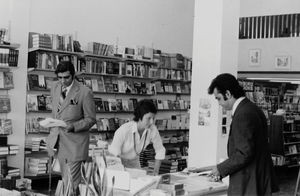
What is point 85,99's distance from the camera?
189 inches

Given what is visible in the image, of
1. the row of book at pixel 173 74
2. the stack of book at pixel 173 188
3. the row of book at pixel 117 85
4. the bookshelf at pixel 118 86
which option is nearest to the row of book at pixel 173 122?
the bookshelf at pixel 118 86

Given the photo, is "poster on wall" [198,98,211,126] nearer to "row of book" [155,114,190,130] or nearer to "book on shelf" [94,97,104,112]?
"book on shelf" [94,97,104,112]

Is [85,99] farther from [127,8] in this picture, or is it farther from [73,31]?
[127,8]

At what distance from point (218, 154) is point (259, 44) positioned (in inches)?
251

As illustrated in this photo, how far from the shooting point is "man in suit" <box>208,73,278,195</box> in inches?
132

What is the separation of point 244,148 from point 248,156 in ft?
0.21

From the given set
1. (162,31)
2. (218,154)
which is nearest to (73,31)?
(162,31)

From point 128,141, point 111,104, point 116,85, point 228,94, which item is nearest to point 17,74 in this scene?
point 111,104

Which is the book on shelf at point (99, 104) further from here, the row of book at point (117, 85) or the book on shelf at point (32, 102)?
the book on shelf at point (32, 102)

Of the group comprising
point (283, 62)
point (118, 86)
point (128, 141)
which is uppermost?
point (283, 62)

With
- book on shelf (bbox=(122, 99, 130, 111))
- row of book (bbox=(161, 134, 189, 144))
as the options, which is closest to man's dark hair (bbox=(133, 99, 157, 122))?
book on shelf (bbox=(122, 99, 130, 111))

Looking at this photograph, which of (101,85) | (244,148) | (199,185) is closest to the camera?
(244,148)

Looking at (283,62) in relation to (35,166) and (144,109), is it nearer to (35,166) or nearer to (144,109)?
(35,166)

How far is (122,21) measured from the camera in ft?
34.1
